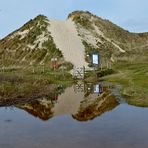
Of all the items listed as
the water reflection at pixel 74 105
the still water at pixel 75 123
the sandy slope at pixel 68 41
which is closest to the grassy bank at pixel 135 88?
the still water at pixel 75 123

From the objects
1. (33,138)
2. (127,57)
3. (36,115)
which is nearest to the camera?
(33,138)

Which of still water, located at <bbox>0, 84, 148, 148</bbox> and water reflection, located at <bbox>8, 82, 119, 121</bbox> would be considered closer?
still water, located at <bbox>0, 84, 148, 148</bbox>

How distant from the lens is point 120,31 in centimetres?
12631

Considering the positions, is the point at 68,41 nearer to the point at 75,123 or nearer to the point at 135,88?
the point at 135,88

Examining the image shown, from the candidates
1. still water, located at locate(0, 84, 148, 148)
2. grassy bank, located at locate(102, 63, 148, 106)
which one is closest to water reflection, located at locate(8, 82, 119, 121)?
still water, located at locate(0, 84, 148, 148)

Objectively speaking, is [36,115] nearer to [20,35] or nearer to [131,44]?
[20,35]

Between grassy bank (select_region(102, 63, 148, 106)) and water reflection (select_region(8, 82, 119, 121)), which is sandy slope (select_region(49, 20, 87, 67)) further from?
water reflection (select_region(8, 82, 119, 121))

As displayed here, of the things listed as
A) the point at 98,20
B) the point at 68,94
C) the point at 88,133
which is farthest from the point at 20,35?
the point at 88,133

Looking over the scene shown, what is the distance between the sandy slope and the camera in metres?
91.2

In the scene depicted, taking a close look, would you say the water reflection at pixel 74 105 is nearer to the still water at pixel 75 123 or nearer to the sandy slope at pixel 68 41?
the still water at pixel 75 123

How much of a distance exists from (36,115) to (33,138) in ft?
30.7

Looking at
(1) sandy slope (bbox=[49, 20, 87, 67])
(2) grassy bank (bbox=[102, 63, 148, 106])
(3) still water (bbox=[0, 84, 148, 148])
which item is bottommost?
(3) still water (bbox=[0, 84, 148, 148])

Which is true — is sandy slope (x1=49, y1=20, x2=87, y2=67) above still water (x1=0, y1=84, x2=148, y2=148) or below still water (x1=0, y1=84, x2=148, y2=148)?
above

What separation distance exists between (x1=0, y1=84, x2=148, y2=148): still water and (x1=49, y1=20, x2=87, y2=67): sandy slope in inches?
1805
